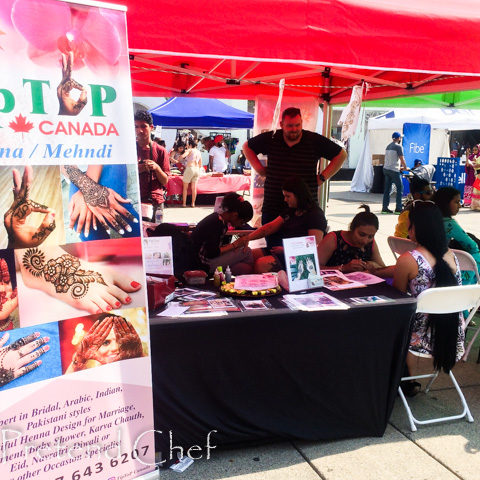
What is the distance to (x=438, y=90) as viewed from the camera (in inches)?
181

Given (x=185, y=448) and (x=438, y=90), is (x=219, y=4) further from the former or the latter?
(x=438, y=90)

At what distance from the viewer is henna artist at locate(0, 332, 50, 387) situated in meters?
1.72

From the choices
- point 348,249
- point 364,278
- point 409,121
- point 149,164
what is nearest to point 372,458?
point 364,278

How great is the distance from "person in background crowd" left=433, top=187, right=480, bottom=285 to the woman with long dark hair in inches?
35.0

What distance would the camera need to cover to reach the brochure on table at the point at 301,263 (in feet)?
8.65

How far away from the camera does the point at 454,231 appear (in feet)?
12.2

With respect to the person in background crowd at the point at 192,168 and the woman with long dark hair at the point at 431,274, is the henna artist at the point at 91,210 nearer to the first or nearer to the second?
the woman with long dark hair at the point at 431,274

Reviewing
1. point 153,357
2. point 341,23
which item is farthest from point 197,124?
point 153,357

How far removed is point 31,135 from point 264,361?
1446 millimetres

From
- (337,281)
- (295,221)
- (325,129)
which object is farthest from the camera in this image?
(325,129)

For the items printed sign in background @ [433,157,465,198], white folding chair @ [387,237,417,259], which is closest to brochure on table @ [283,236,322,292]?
white folding chair @ [387,237,417,259]

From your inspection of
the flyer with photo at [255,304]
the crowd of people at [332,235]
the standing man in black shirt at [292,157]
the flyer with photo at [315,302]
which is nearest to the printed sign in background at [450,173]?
the crowd of people at [332,235]

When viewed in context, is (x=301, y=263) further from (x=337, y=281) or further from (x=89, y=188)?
(x=89, y=188)

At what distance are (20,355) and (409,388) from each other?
2327 mm
